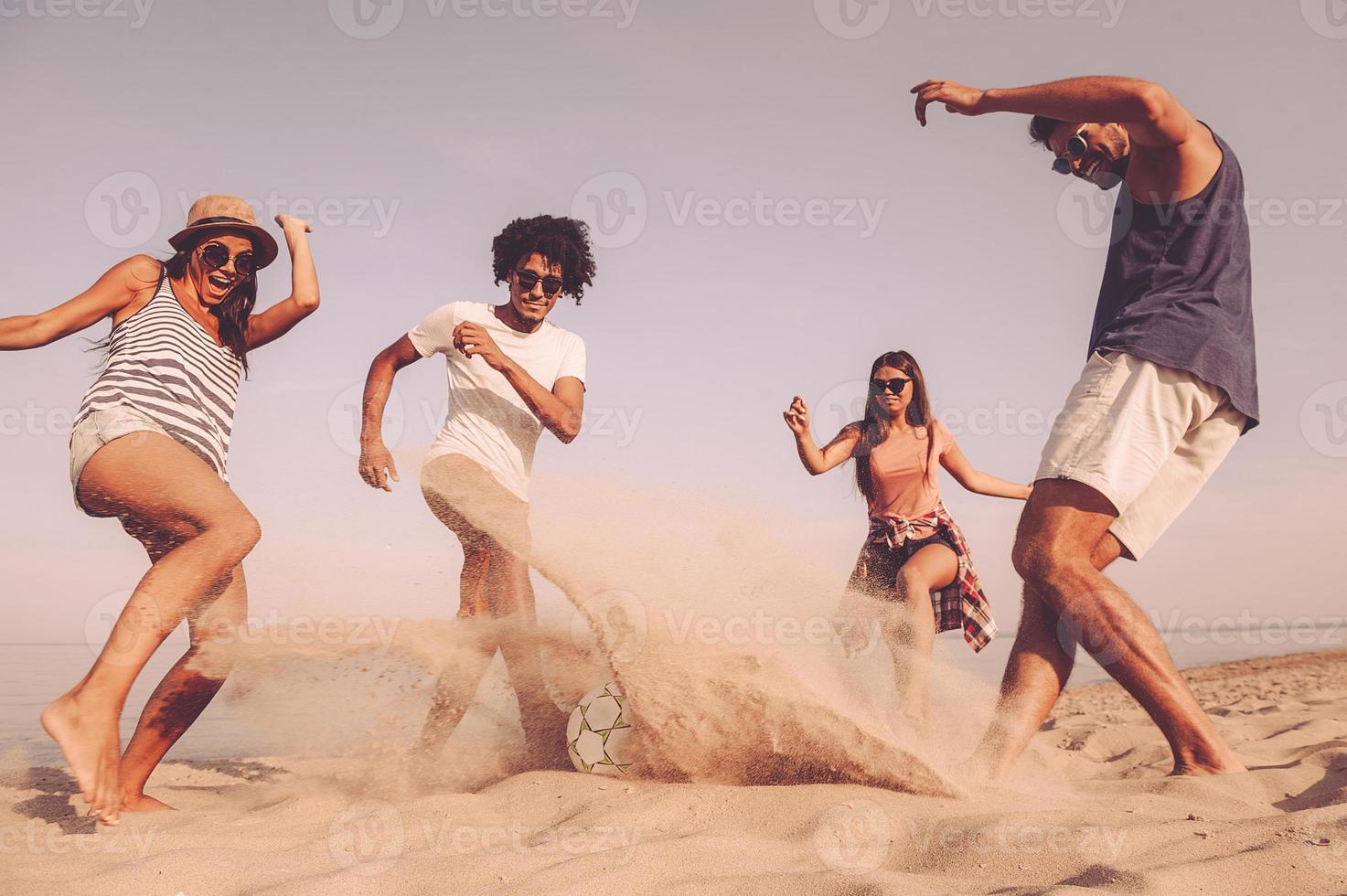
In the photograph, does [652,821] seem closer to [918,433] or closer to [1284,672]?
[918,433]

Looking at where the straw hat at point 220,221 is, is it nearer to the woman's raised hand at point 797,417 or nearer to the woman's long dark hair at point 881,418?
the woman's raised hand at point 797,417

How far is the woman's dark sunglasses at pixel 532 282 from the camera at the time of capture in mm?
4484

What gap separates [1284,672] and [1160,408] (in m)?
8.89

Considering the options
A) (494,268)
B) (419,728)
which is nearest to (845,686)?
(419,728)

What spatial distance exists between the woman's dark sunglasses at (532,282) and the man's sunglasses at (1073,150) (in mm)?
2348

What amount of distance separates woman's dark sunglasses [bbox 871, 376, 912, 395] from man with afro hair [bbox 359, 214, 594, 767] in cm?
173

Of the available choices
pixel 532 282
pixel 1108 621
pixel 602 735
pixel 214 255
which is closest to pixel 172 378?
pixel 214 255

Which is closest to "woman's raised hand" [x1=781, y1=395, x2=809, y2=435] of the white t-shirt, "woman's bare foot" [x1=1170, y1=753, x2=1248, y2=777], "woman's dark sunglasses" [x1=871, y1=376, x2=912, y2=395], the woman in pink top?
the woman in pink top

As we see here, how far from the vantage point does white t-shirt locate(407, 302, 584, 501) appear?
166 inches

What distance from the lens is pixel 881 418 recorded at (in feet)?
17.1

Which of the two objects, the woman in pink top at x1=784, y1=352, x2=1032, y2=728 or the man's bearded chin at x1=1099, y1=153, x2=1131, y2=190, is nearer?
the man's bearded chin at x1=1099, y1=153, x2=1131, y2=190

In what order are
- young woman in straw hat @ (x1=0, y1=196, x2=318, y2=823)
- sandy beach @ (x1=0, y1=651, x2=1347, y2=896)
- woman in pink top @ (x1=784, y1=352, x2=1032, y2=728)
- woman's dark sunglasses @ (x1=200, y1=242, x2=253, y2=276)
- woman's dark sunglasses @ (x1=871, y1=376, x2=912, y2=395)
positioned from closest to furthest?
sandy beach @ (x1=0, y1=651, x2=1347, y2=896)
young woman in straw hat @ (x1=0, y1=196, x2=318, y2=823)
woman's dark sunglasses @ (x1=200, y1=242, x2=253, y2=276)
woman in pink top @ (x1=784, y1=352, x2=1032, y2=728)
woman's dark sunglasses @ (x1=871, y1=376, x2=912, y2=395)

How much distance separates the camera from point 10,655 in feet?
50.2

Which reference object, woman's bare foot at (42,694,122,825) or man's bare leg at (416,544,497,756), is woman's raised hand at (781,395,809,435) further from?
woman's bare foot at (42,694,122,825)
